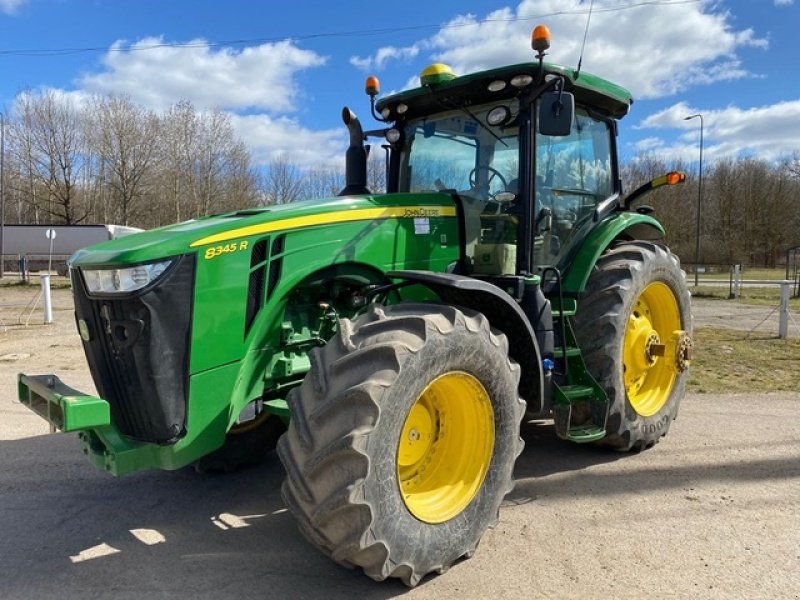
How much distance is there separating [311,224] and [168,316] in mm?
914

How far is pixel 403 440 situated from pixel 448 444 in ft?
1.07

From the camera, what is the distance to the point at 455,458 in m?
3.23

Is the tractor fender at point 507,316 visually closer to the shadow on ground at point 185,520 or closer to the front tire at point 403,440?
the front tire at point 403,440

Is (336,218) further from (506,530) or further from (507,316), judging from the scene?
(506,530)

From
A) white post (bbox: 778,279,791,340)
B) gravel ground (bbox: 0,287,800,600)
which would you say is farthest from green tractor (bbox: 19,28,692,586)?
white post (bbox: 778,279,791,340)

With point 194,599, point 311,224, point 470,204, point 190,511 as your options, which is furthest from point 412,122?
point 194,599

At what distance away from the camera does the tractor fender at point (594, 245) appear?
4.34m

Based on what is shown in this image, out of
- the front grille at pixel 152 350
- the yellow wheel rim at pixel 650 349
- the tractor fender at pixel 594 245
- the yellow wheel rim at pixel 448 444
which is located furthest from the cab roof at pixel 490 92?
the front grille at pixel 152 350

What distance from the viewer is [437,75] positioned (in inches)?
162

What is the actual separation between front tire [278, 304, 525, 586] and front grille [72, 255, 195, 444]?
0.56 m

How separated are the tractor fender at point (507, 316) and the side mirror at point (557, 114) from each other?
96 cm

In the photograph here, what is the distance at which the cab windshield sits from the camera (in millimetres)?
4059

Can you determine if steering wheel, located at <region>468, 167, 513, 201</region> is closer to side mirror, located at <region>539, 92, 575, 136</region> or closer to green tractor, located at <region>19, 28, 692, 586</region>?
green tractor, located at <region>19, 28, 692, 586</region>

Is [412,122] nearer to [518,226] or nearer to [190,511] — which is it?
[518,226]
